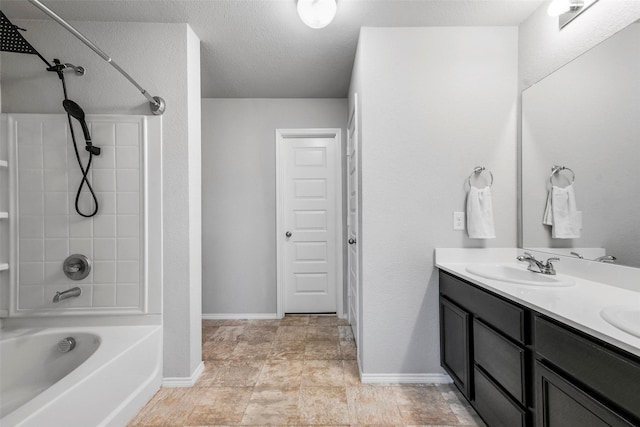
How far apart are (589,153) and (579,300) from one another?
78 cm

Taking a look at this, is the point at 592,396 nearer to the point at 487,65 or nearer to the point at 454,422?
the point at 454,422

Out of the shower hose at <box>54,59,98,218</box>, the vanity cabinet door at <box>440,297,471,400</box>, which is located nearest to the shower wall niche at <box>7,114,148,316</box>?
the shower hose at <box>54,59,98,218</box>

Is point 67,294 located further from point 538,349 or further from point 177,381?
point 538,349

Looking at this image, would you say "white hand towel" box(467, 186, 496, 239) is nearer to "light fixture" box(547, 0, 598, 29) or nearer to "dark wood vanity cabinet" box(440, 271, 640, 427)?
"dark wood vanity cabinet" box(440, 271, 640, 427)

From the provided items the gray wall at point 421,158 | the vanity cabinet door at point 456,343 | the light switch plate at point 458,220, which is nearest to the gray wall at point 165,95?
the gray wall at point 421,158

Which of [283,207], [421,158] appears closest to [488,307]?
[421,158]

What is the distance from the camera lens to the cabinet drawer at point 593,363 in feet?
2.56

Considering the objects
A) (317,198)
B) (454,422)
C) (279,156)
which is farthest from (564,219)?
(279,156)

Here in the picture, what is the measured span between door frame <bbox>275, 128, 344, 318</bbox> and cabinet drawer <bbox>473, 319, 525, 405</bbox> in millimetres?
1801

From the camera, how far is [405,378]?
6.59ft

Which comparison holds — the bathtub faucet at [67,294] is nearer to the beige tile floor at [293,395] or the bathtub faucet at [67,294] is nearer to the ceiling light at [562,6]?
the beige tile floor at [293,395]

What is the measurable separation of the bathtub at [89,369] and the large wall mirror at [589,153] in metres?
2.41

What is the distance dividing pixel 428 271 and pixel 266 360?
140 centimetres

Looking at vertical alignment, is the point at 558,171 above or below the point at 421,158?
below
